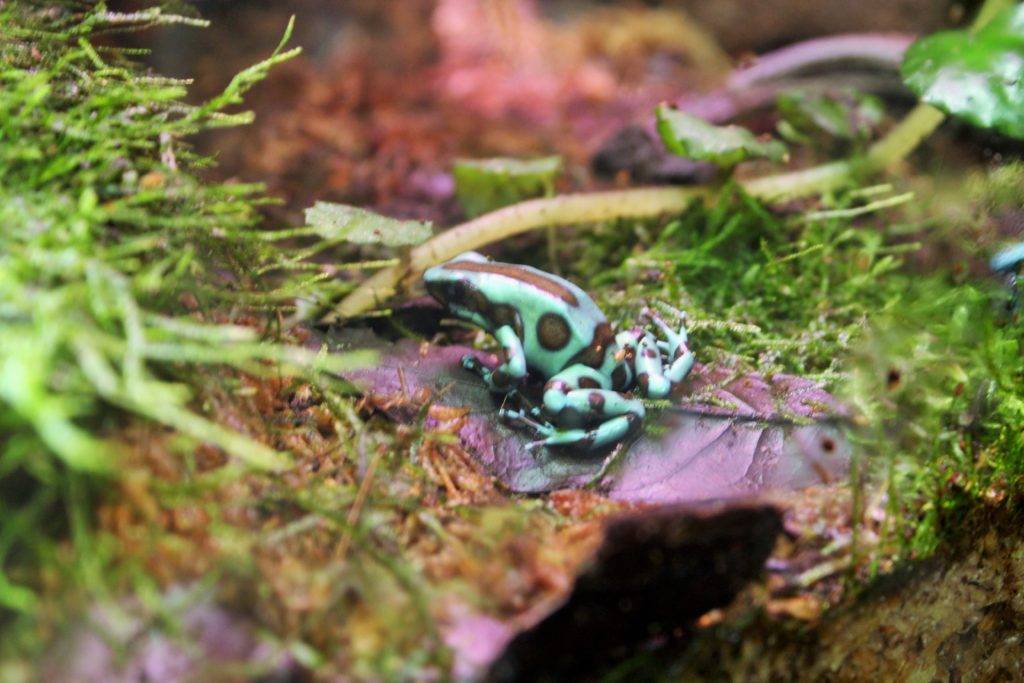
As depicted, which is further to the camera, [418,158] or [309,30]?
[309,30]

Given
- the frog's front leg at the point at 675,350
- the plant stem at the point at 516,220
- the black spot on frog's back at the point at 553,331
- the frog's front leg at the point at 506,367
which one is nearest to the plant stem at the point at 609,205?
the plant stem at the point at 516,220

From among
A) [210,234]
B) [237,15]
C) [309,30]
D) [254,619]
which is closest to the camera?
[254,619]

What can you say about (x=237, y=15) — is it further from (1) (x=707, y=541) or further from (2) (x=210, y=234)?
(1) (x=707, y=541)

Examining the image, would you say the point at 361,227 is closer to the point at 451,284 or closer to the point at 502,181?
the point at 451,284

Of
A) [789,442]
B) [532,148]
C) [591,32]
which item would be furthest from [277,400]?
[591,32]

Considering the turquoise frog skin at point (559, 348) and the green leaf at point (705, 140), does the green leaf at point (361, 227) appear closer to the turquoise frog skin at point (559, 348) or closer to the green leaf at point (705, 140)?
the turquoise frog skin at point (559, 348)

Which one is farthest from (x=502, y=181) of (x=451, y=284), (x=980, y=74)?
(x=980, y=74)
